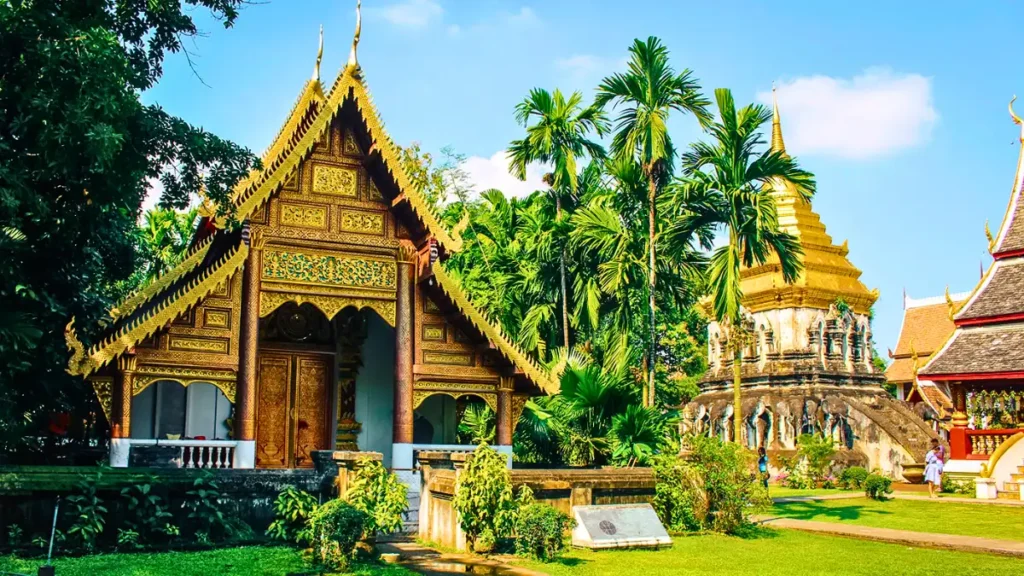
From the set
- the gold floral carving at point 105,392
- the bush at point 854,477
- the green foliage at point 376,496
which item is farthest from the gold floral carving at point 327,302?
the bush at point 854,477

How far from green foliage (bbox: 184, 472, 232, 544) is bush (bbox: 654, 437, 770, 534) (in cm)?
621

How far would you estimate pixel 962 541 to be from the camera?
13.3 meters

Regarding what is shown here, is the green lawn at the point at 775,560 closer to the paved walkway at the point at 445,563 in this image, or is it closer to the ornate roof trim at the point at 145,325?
the paved walkway at the point at 445,563

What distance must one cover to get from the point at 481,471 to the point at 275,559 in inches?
98.7

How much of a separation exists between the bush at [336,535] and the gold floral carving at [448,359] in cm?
553

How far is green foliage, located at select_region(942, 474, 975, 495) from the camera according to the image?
2397 centimetres

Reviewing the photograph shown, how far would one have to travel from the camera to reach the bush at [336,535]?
1011cm

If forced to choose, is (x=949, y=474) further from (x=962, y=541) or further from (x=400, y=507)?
(x=400, y=507)

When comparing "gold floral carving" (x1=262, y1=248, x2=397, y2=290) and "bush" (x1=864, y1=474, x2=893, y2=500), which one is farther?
"bush" (x1=864, y1=474, x2=893, y2=500)

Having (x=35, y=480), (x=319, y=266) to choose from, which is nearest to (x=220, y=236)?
(x=319, y=266)

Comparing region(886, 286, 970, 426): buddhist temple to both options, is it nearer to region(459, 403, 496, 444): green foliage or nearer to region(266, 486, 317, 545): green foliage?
region(459, 403, 496, 444): green foliage

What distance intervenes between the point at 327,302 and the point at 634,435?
556 centimetres

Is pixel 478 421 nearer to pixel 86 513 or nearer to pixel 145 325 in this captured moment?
pixel 145 325

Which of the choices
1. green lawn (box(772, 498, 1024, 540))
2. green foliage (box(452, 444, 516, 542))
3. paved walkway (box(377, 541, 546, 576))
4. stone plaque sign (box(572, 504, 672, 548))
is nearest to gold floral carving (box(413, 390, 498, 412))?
paved walkway (box(377, 541, 546, 576))
